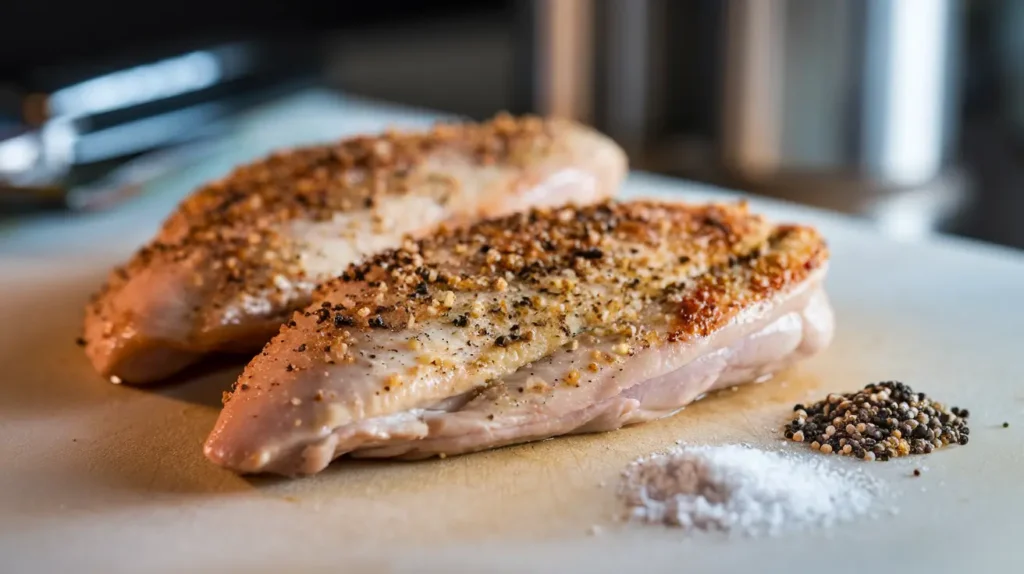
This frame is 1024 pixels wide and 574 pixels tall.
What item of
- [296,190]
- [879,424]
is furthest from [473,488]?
[296,190]

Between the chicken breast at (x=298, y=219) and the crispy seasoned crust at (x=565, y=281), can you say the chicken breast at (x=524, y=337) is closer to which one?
the crispy seasoned crust at (x=565, y=281)

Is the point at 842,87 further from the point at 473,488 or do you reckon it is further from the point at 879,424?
the point at 473,488

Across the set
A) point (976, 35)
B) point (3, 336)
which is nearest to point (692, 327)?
point (3, 336)

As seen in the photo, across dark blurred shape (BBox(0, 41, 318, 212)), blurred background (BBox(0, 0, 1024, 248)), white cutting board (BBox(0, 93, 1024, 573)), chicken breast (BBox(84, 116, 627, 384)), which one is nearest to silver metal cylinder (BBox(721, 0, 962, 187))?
blurred background (BBox(0, 0, 1024, 248))

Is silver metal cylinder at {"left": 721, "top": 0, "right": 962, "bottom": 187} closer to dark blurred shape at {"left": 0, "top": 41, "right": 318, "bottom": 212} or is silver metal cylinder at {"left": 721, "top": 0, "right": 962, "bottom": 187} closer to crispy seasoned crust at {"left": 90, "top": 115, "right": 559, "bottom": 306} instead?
crispy seasoned crust at {"left": 90, "top": 115, "right": 559, "bottom": 306}

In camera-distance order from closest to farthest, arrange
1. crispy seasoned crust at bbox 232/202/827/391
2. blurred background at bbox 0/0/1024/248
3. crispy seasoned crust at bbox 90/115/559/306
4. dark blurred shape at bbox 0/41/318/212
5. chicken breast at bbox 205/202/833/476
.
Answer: chicken breast at bbox 205/202/833/476
crispy seasoned crust at bbox 232/202/827/391
crispy seasoned crust at bbox 90/115/559/306
dark blurred shape at bbox 0/41/318/212
blurred background at bbox 0/0/1024/248

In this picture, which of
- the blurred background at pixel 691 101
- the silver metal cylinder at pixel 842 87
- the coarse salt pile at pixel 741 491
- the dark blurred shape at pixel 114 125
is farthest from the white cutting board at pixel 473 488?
the silver metal cylinder at pixel 842 87

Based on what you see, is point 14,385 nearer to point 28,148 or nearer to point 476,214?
point 476,214
